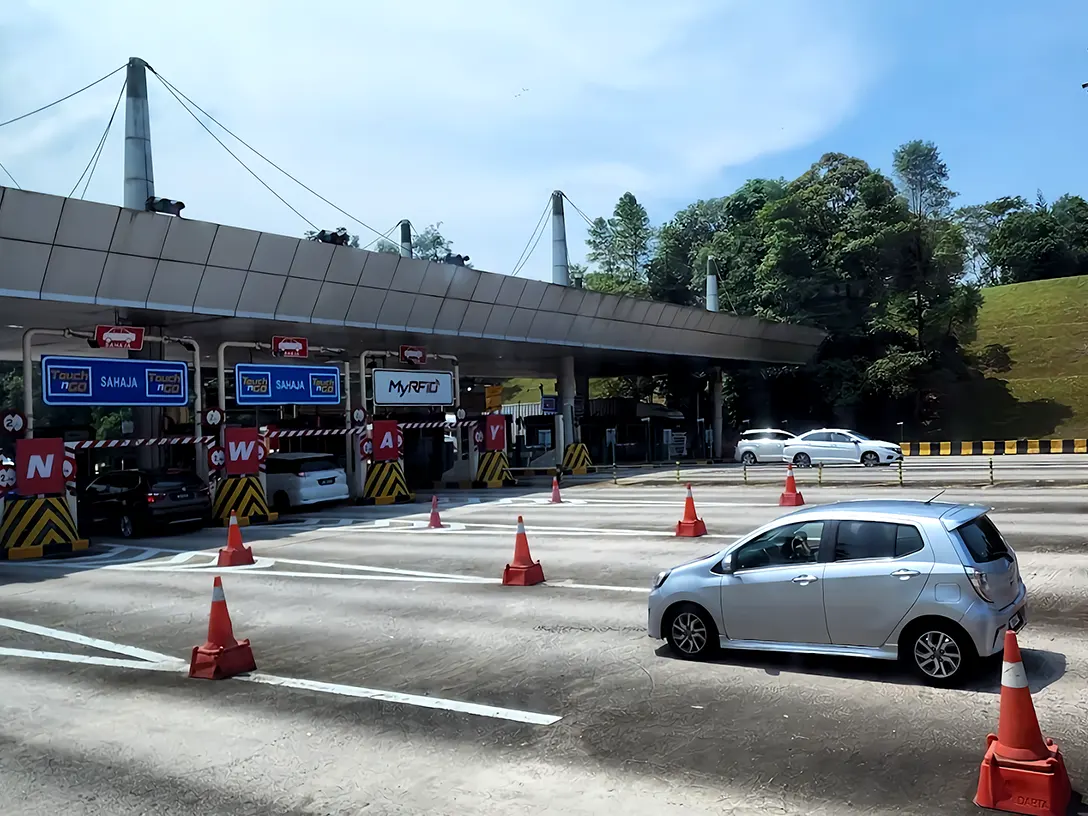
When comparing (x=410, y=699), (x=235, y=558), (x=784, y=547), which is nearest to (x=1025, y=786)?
(x=784, y=547)

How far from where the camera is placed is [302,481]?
25844 mm

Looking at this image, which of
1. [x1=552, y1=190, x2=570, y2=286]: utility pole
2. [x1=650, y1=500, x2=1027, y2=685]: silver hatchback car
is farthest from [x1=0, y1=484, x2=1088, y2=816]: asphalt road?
[x1=552, y1=190, x2=570, y2=286]: utility pole

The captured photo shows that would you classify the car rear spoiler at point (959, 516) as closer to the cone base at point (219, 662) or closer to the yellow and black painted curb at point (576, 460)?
the cone base at point (219, 662)

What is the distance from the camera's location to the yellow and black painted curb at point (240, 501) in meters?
23.8

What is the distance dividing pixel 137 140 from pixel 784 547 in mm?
21192

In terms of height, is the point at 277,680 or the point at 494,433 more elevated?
→ the point at 494,433

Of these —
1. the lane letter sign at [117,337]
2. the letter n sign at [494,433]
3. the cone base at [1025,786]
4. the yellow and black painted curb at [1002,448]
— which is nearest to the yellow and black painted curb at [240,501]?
the lane letter sign at [117,337]

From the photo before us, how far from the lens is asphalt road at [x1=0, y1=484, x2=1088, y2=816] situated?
5777 mm

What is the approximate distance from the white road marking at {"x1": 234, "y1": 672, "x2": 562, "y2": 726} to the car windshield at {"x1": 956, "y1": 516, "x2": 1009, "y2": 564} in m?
3.53

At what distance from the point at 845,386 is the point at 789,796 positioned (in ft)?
160

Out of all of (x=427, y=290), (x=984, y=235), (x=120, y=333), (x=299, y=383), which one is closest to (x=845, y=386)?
(x=427, y=290)

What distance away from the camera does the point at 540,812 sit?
545cm

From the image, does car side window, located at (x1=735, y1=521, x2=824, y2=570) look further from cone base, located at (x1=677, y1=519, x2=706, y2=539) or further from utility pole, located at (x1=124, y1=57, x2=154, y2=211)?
utility pole, located at (x1=124, y1=57, x2=154, y2=211)

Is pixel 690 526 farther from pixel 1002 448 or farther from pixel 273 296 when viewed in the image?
pixel 1002 448
